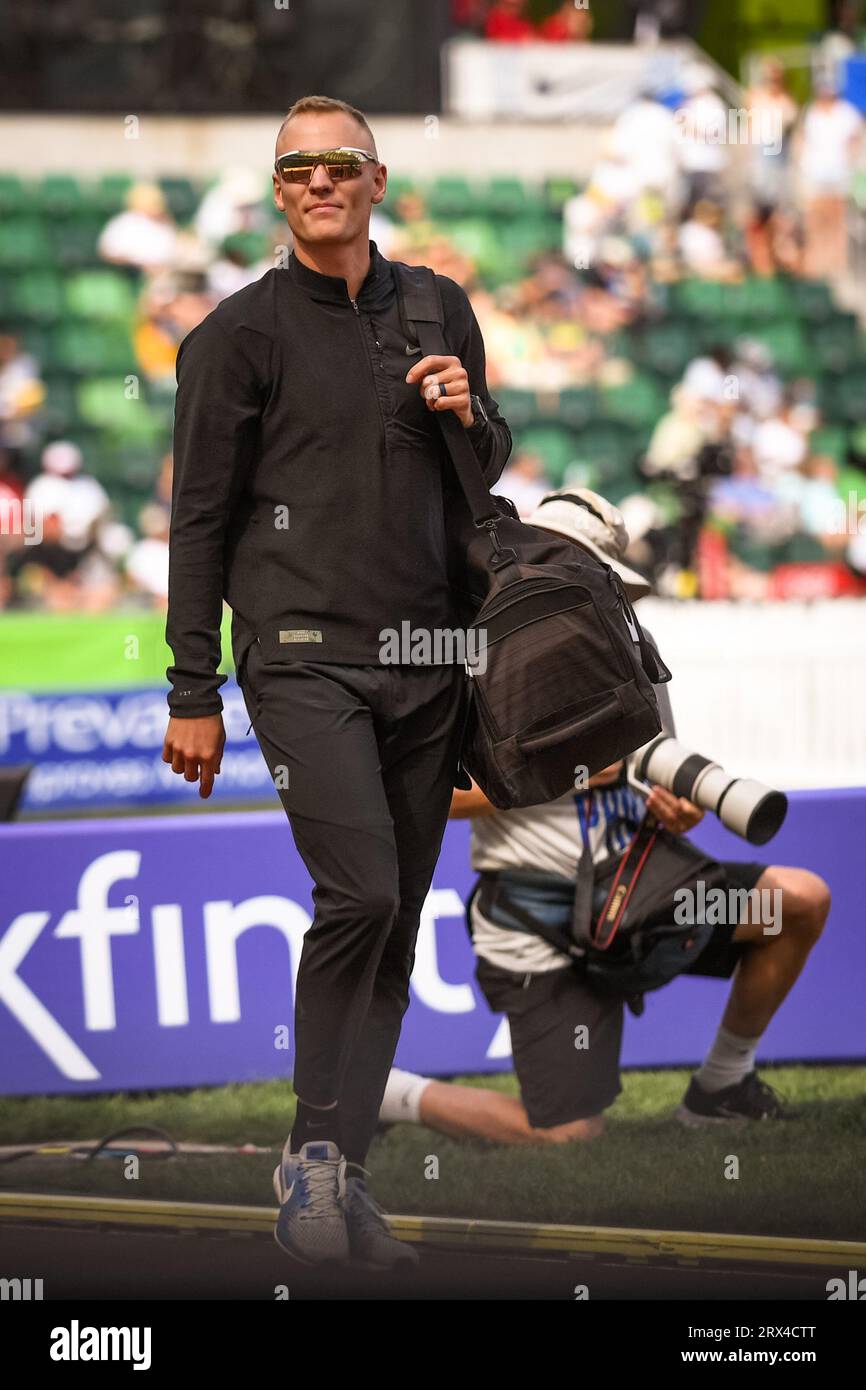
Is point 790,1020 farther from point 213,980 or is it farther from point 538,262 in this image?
point 538,262

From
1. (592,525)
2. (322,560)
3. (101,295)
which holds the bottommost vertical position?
(322,560)

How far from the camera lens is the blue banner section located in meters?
10.5

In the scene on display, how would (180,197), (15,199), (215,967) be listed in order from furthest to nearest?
(15,199) → (180,197) → (215,967)

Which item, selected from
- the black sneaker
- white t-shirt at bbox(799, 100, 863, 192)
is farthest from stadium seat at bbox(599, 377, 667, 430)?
the black sneaker

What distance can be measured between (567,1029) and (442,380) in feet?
6.07

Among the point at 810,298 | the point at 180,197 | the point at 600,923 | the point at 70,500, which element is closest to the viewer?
the point at 600,923

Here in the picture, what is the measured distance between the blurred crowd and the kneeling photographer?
775 centimetres

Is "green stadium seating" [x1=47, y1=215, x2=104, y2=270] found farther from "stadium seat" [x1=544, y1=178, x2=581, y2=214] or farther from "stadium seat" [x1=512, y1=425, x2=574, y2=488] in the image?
"stadium seat" [x1=544, y1=178, x2=581, y2=214]

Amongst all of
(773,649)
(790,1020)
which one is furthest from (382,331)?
(773,649)

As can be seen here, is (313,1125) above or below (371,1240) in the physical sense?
above

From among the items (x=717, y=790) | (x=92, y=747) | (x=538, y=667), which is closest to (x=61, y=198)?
(x=92, y=747)

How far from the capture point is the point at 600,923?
4.66 metres

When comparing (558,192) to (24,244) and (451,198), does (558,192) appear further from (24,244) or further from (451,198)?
(24,244)

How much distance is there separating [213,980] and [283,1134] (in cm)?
64
